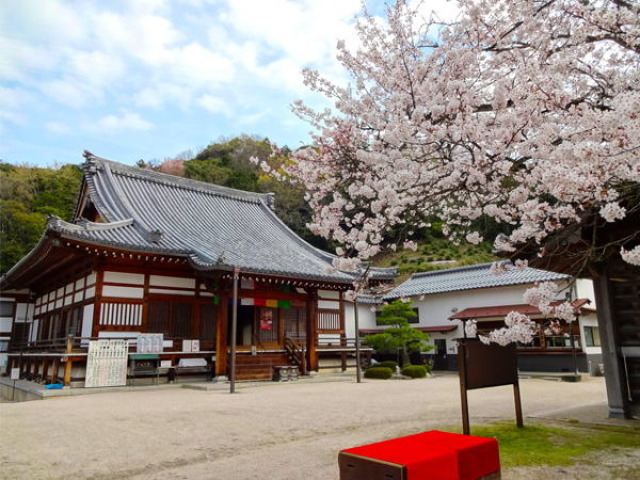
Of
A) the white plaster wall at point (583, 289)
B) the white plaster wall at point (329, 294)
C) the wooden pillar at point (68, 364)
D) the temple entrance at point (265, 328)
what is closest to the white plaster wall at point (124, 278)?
the wooden pillar at point (68, 364)

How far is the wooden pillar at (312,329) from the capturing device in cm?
1583

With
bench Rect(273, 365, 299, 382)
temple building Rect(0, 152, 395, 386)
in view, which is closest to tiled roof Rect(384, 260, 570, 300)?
temple building Rect(0, 152, 395, 386)

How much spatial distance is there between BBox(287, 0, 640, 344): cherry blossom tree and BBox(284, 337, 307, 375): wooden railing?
8.51m

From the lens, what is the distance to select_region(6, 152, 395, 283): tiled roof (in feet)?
42.7

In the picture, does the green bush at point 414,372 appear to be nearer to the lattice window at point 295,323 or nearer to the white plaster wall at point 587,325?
the lattice window at point 295,323

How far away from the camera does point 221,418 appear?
7258 mm

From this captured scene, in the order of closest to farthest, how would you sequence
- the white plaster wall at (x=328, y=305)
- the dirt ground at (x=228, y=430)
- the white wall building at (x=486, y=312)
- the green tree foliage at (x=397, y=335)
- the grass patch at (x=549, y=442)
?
the dirt ground at (x=228, y=430)
the grass patch at (x=549, y=442)
the white plaster wall at (x=328, y=305)
the white wall building at (x=486, y=312)
the green tree foliage at (x=397, y=335)

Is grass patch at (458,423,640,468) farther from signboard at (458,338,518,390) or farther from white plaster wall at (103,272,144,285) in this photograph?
white plaster wall at (103,272,144,285)

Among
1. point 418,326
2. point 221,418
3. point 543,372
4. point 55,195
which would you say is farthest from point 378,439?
point 55,195

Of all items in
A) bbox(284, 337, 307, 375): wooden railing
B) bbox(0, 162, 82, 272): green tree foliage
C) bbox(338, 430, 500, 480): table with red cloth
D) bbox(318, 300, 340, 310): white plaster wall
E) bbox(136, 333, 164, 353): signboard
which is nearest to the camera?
bbox(338, 430, 500, 480): table with red cloth

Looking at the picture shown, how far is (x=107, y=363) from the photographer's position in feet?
39.1

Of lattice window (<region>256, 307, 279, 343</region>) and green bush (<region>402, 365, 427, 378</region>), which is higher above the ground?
lattice window (<region>256, 307, 279, 343</region>)

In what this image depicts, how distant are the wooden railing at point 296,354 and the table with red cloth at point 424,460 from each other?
485 inches

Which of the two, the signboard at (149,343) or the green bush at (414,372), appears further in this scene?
the green bush at (414,372)
